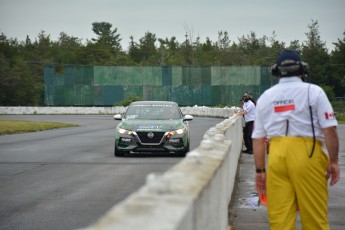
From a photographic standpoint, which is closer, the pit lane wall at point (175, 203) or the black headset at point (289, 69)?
the pit lane wall at point (175, 203)

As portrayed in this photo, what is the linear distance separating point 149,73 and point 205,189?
66.8 metres

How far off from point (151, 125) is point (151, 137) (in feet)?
1.14

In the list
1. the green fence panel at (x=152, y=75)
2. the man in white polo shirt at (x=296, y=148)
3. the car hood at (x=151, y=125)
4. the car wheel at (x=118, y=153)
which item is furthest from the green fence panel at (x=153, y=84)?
the man in white polo shirt at (x=296, y=148)

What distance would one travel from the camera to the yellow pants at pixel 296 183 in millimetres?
5770

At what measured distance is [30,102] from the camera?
10294cm

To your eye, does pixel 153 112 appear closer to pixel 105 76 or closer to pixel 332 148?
pixel 332 148

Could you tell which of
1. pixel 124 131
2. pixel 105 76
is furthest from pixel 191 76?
pixel 124 131

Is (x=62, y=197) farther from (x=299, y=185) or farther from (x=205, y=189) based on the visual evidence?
(x=205, y=189)

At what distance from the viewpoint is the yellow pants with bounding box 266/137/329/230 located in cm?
577

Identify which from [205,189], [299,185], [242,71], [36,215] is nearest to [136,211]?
[205,189]

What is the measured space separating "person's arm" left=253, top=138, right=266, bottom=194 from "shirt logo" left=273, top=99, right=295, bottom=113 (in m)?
0.31

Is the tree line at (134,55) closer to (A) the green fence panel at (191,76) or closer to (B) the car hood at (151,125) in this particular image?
(A) the green fence panel at (191,76)

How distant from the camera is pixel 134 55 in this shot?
15462 cm

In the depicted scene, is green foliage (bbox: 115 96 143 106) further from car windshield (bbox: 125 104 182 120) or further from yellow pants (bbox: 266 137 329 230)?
yellow pants (bbox: 266 137 329 230)
